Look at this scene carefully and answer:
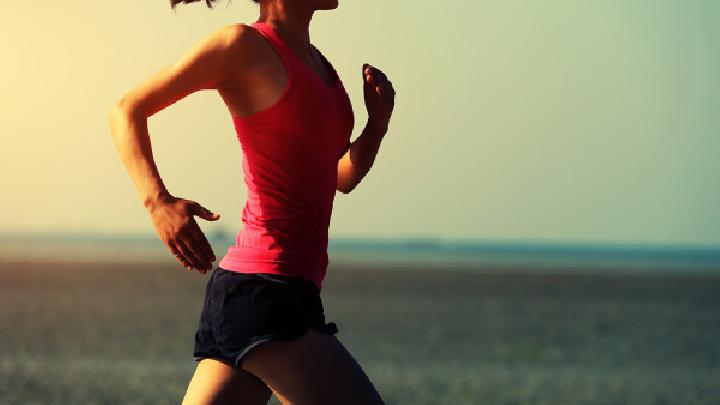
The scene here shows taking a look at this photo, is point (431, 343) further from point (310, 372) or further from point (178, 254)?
point (178, 254)

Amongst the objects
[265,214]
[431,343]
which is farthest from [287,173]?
[431,343]

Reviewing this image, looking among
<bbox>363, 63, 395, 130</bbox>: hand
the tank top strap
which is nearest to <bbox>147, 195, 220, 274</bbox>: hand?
the tank top strap

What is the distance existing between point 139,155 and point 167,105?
0.45ft

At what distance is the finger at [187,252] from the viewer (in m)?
2.88

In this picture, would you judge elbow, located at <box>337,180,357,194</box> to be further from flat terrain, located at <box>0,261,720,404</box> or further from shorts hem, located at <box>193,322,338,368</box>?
flat terrain, located at <box>0,261,720,404</box>

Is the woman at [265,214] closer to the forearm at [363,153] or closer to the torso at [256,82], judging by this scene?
the torso at [256,82]

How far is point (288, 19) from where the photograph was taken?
3240 mm

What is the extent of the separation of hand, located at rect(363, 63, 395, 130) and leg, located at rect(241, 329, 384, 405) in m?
0.85

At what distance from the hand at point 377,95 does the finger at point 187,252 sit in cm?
92

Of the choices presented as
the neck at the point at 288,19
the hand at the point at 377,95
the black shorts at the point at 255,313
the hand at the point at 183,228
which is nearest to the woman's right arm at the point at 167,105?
the hand at the point at 183,228

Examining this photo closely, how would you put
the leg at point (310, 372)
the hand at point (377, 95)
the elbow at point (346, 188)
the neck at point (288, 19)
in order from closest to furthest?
the leg at point (310, 372), the neck at point (288, 19), the hand at point (377, 95), the elbow at point (346, 188)

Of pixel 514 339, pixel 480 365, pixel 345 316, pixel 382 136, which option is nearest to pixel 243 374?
pixel 382 136

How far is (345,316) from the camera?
2170cm

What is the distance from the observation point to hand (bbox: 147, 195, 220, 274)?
2869 millimetres
